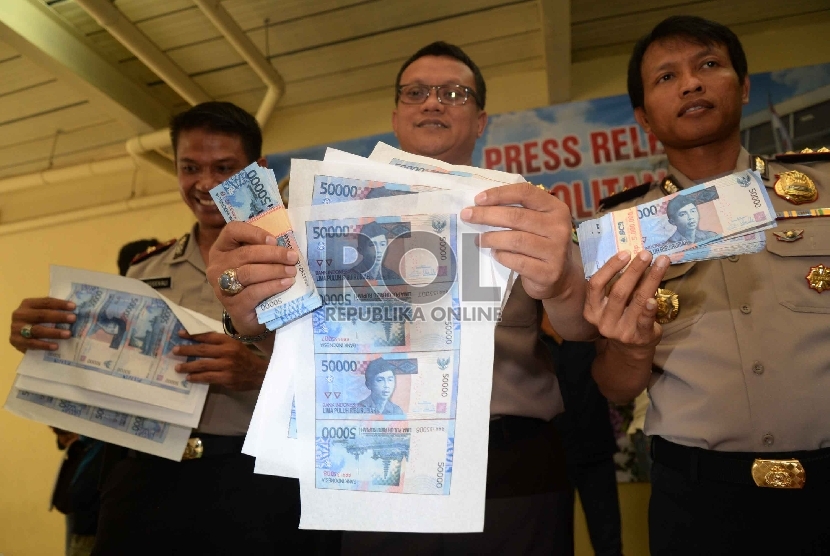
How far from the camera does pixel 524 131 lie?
3096 millimetres

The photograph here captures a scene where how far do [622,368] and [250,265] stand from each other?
2.28 ft

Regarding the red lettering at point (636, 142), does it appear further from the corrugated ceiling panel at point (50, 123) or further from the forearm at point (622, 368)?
the corrugated ceiling panel at point (50, 123)

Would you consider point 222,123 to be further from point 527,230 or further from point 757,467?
point 757,467

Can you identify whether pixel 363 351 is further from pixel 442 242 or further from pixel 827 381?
pixel 827 381

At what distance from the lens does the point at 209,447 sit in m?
1.34

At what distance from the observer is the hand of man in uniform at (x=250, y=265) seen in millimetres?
853

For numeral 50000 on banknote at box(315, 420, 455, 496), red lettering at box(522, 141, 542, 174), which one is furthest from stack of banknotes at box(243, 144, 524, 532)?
red lettering at box(522, 141, 542, 174)

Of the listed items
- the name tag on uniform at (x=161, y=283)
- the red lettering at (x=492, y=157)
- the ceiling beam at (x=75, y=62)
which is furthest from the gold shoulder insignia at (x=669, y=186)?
the ceiling beam at (x=75, y=62)

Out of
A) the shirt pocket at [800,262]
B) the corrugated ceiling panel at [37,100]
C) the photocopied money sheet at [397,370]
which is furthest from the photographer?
the corrugated ceiling panel at [37,100]

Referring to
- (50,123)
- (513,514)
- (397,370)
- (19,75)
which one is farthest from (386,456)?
(50,123)

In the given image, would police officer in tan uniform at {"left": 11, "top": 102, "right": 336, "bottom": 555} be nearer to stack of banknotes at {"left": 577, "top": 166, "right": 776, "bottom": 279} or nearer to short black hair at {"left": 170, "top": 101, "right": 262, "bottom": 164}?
short black hair at {"left": 170, "top": 101, "right": 262, "bottom": 164}

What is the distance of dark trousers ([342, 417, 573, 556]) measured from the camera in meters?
0.96

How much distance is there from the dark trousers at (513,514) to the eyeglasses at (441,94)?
780 mm

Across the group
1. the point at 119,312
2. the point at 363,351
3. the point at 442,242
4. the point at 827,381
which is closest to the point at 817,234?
the point at 827,381
